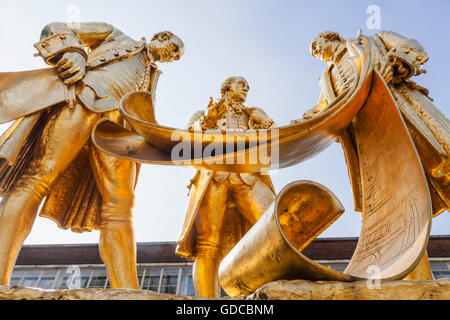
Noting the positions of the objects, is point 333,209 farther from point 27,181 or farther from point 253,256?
point 27,181

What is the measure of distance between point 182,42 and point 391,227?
10.6ft

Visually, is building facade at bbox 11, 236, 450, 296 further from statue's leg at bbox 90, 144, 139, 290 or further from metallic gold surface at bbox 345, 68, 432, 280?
metallic gold surface at bbox 345, 68, 432, 280

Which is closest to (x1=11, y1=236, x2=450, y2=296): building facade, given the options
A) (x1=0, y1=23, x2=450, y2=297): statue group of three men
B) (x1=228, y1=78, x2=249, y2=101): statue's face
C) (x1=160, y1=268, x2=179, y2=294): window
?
(x1=160, y1=268, x2=179, y2=294): window

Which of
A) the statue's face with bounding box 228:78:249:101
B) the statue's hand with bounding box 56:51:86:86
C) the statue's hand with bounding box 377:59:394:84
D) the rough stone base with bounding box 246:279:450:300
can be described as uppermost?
the statue's face with bounding box 228:78:249:101

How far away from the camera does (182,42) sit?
4402 millimetres

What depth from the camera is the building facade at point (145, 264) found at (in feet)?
45.6

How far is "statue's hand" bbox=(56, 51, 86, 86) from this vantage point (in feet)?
10.8

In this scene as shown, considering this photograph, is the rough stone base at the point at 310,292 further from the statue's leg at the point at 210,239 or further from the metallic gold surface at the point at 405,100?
the statue's leg at the point at 210,239

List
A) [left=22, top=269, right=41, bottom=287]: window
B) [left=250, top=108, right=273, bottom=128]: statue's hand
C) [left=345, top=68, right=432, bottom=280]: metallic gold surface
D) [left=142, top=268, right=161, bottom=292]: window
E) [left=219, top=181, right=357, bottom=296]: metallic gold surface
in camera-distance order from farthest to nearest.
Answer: [left=22, top=269, right=41, bottom=287]: window
[left=142, top=268, right=161, bottom=292]: window
[left=250, top=108, right=273, bottom=128]: statue's hand
[left=345, top=68, right=432, bottom=280]: metallic gold surface
[left=219, top=181, right=357, bottom=296]: metallic gold surface

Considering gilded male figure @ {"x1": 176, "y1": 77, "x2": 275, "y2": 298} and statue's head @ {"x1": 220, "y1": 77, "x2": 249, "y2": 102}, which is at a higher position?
statue's head @ {"x1": 220, "y1": 77, "x2": 249, "y2": 102}

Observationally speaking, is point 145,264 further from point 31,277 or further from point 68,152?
point 68,152

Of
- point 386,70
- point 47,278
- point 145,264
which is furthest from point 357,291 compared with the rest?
point 47,278

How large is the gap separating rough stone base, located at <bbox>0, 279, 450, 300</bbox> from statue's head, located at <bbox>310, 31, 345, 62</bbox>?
11.0 feet
